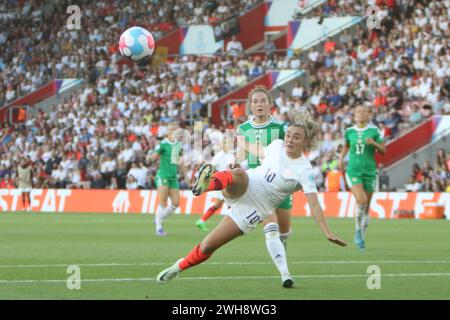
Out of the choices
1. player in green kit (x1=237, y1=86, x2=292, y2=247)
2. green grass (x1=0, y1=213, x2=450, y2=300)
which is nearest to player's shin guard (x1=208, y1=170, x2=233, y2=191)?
green grass (x1=0, y1=213, x2=450, y2=300)

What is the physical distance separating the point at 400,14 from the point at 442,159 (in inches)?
381

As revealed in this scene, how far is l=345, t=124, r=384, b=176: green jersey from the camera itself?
63.3 ft

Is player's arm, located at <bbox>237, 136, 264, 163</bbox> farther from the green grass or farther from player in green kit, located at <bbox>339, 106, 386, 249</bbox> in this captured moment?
player in green kit, located at <bbox>339, 106, 386, 249</bbox>

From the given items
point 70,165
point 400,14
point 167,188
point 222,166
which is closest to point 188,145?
point 70,165

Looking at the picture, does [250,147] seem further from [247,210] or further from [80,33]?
[80,33]

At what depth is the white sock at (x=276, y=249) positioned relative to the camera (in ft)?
40.0

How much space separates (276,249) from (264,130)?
8.56 feet

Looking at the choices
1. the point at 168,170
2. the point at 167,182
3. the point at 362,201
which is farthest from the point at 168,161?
the point at 362,201

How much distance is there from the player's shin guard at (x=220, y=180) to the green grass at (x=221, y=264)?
1.13 metres

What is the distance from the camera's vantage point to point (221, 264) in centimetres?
1534

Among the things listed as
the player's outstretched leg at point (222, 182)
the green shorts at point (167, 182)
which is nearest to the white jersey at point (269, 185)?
the player's outstretched leg at point (222, 182)

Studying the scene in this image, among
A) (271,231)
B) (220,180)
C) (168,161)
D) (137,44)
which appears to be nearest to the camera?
(220,180)

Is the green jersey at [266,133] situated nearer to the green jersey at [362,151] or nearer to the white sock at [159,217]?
the green jersey at [362,151]
